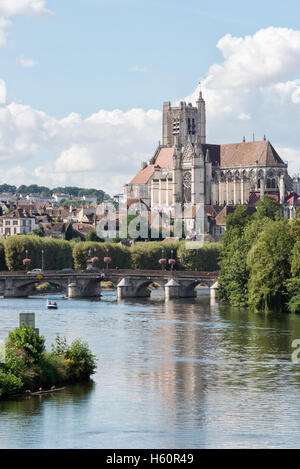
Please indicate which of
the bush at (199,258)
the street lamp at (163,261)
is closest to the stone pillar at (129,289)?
the street lamp at (163,261)

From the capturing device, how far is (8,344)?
41719mm

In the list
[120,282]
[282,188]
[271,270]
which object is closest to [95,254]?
[120,282]

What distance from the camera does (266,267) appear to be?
80312 millimetres

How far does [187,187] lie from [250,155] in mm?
13463

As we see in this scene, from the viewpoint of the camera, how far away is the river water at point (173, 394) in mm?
35281

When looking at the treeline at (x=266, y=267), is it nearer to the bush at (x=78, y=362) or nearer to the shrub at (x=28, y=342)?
the bush at (x=78, y=362)

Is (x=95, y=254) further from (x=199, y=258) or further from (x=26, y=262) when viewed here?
(x=26, y=262)

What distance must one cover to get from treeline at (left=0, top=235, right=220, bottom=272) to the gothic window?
47289 millimetres

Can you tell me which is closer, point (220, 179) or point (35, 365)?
point (35, 365)

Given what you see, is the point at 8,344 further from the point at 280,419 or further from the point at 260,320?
the point at 260,320

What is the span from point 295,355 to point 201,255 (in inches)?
3284

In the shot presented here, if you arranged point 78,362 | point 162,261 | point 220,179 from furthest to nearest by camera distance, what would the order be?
point 220,179 → point 162,261 → point 78,362
